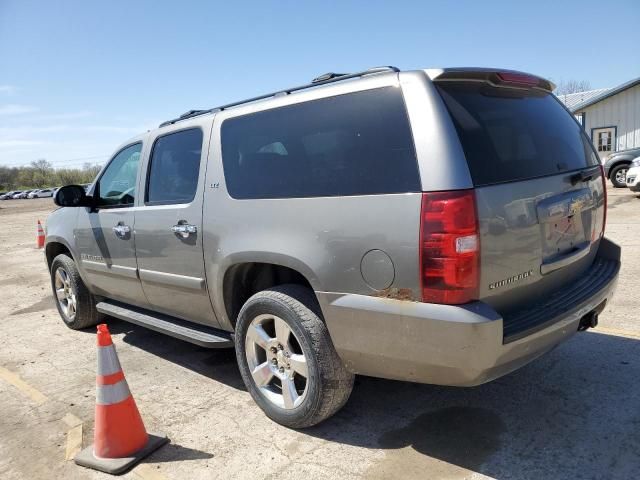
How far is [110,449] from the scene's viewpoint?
9.45ft

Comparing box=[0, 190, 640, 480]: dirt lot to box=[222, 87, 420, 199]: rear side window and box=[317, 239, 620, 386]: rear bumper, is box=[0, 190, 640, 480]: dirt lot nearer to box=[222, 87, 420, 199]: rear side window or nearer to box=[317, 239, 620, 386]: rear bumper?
box=[317, 239, 620, 386]: rear bumper

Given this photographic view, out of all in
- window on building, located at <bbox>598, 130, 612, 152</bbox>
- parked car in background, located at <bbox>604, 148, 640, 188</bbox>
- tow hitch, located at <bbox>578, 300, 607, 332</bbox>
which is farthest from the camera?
window on building, located at <bbox>598, 130, 612, 152</bbox>

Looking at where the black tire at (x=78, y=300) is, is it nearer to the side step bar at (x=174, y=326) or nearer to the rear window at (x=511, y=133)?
the side step bar at (x=174, y=326)

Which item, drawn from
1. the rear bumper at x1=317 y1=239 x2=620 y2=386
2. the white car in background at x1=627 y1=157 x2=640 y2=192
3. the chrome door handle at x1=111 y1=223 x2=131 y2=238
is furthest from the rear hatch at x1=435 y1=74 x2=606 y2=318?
the white car in background at x1=627 y1=157 x2=640 y2=192

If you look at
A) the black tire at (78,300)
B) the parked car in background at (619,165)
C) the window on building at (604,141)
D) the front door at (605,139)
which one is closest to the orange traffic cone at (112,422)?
the black tire at (78,300)

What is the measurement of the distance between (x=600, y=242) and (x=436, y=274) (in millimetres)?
1805

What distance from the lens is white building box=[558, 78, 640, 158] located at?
75.2ft

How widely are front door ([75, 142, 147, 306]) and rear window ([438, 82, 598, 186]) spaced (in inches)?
114

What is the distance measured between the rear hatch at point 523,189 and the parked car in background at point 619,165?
595 inches

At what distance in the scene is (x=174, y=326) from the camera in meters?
3.91

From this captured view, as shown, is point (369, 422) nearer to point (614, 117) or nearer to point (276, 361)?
point (276, 361)

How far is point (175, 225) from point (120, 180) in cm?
129

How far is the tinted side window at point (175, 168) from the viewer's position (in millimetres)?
3703

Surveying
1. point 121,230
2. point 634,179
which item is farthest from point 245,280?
point 634,179
